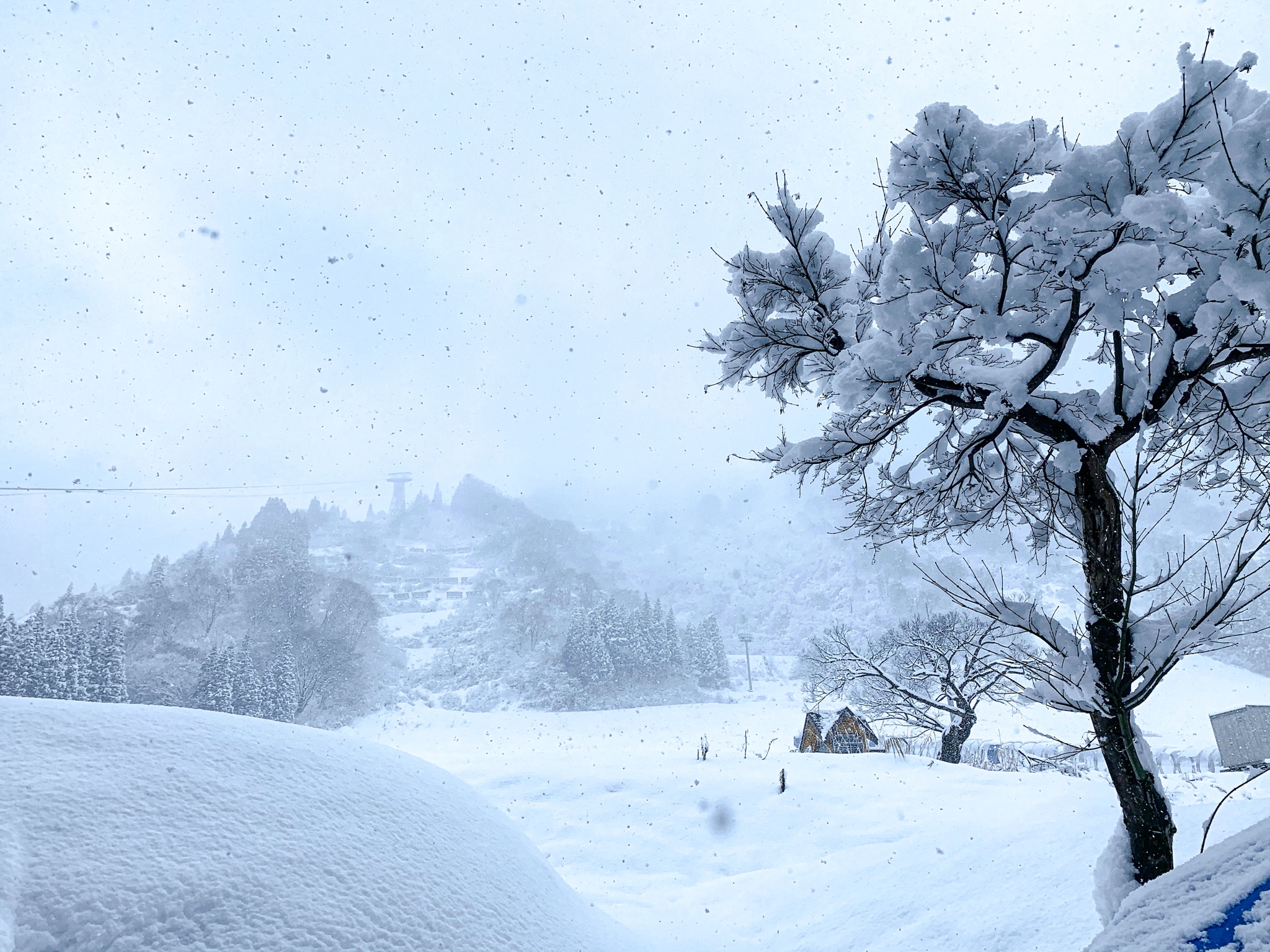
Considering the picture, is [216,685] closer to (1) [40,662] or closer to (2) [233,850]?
(1) [40,662]

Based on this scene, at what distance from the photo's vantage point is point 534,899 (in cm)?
339

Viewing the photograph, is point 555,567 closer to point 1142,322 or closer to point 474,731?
point 474,731

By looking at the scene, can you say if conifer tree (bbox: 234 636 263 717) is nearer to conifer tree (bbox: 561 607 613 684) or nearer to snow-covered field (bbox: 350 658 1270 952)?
snow-covered field (bbox: 350 658 1270 952)

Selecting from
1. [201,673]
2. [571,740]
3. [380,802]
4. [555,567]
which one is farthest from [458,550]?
[380,802]

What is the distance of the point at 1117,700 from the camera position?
102 inches

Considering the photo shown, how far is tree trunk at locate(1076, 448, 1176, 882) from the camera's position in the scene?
8.93 ft

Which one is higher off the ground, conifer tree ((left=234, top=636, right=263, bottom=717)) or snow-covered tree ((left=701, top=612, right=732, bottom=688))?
Result: conifer tree ((left=234, top=636, right=263, bottom=717))

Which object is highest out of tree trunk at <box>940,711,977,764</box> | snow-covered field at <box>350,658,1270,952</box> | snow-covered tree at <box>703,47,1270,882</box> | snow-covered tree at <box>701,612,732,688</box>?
snow-covered tree at <box>703,47,1270,882</box>

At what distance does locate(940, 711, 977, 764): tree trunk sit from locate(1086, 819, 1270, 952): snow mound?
15.2 metres

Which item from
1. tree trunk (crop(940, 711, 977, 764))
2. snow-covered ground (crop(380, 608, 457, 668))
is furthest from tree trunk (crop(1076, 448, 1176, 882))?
snow-covered ground (crop(380, 608, 457, 668))

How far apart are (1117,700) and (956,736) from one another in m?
14.8

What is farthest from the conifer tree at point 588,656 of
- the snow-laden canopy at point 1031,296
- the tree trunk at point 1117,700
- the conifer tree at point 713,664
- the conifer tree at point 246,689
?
the tree trunk at point 1117,700

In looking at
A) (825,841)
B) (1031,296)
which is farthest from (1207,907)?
(825,841)

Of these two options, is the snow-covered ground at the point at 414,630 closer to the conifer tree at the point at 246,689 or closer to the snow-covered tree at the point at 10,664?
the conifer tree at the point at 246,689
